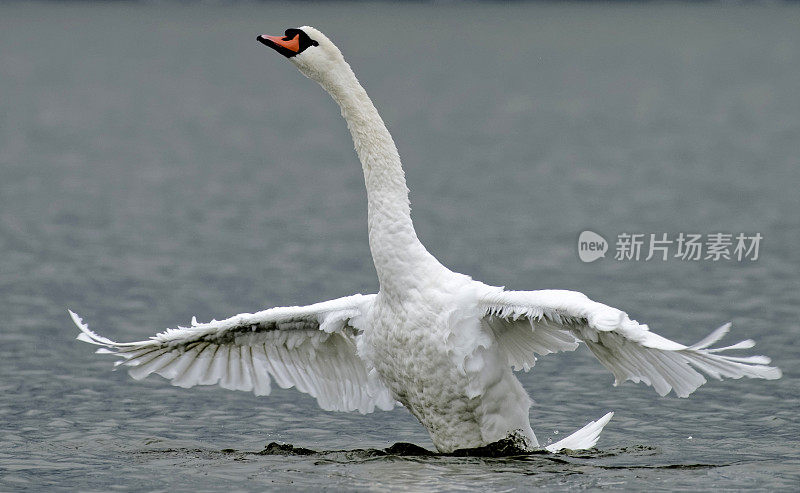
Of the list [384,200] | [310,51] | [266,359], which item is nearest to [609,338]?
[384,200]

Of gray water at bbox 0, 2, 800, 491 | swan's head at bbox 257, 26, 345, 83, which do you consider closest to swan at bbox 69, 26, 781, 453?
swan's head at bbox 257, 26, 345, 83

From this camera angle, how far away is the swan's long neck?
11820mm

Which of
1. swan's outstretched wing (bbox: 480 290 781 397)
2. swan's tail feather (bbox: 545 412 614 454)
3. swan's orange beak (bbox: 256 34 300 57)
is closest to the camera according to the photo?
swan's outstretched wing (bbox: 480 290 781 397)

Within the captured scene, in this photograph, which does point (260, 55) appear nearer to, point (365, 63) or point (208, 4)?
point (365, 63)

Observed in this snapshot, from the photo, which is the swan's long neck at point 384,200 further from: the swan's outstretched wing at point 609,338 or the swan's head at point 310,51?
the swan's outstretched wing at point 609,338

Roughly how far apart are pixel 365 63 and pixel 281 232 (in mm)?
49685

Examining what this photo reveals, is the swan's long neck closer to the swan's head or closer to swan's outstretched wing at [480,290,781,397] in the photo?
the swan's head

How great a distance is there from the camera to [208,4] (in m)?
169

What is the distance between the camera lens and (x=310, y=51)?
12.3 meters

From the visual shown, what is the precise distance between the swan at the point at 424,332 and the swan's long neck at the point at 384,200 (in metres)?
0.01

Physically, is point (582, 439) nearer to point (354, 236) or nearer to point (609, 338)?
point (609, 338)

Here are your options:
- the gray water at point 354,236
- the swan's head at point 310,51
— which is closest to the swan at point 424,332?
the swan's head at point 310,51

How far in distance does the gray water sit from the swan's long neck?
1712mm

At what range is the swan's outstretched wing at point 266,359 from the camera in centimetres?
1312
